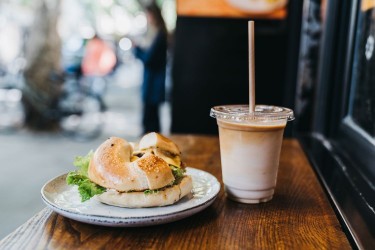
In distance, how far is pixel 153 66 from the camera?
18.3 feet

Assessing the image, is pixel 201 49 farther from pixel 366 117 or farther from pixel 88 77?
pixel 88 77

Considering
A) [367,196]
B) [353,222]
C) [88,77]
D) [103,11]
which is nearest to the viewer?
[353,222]

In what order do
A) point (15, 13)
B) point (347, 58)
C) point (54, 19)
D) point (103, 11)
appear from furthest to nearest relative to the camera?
point (103, 11) < point (15, 13) < point (54, 19) < point (347, 58)

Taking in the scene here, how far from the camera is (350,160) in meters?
1.84

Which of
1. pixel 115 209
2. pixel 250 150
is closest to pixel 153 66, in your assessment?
pixel 250 150

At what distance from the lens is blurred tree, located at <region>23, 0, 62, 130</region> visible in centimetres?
725

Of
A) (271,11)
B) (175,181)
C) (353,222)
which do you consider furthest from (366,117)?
(271,11)

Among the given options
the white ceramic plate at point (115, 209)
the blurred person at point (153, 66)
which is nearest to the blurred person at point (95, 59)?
the blurred person at point (153, 66)

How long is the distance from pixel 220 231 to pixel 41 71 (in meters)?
6.85

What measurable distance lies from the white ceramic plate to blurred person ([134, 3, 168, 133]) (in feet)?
14.3

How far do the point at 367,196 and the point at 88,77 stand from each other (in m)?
7.66

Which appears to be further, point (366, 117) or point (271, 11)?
point (271, 11)

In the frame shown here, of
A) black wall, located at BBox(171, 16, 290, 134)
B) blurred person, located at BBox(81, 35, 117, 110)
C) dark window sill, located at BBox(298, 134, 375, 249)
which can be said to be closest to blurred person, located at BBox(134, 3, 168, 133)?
black wall, located at BBox(171, 16, 290, 134)

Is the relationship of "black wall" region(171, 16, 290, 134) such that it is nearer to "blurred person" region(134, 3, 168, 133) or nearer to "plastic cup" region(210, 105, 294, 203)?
"blurred person" region(134, 3, 168, 133)
